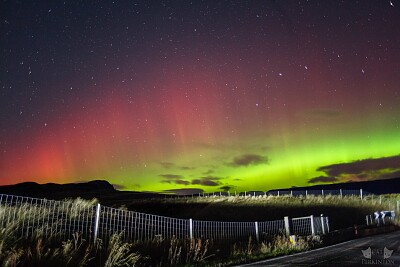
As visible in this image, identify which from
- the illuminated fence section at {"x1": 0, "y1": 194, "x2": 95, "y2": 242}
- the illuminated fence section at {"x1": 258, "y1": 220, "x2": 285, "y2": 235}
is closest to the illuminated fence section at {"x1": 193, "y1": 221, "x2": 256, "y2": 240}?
the illuminated fence section at {"x1": 258, "y1": 220, "x2": 285, "y2": 235}

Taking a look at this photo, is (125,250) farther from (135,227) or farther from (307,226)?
(307,226)

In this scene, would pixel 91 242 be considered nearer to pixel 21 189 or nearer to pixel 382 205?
pixel 382 205

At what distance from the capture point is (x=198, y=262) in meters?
11.3

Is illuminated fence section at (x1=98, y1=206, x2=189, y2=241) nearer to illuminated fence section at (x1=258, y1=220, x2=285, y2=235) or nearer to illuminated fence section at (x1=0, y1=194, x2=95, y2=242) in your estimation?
illuminated fence section at (x1=0, y1=194, x2=95, y2=242)

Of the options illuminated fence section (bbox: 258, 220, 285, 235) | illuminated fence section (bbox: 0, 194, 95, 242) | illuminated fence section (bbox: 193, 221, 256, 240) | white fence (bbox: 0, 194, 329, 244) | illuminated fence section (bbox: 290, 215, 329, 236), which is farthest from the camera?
illuminated fence section (bbox: 290, 215, 329, 236)

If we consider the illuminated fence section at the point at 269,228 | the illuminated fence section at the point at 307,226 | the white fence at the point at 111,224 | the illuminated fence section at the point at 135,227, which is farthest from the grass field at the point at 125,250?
the illuminated fence section at the point at 307,226

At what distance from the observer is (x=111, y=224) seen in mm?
11867

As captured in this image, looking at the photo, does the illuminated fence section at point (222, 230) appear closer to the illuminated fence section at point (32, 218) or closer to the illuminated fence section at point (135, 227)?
the illuminated fence section at point (135, 227)

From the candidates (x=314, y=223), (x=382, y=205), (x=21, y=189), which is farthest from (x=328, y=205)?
(x=21, y=189)

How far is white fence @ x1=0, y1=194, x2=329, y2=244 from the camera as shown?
10336mm

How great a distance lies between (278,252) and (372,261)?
419cm

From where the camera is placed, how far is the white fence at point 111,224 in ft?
33.9

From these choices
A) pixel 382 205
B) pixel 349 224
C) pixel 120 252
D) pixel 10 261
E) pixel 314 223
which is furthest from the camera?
pixel 382 205

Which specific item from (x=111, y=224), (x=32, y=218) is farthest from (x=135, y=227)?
(x=32, y=218)
